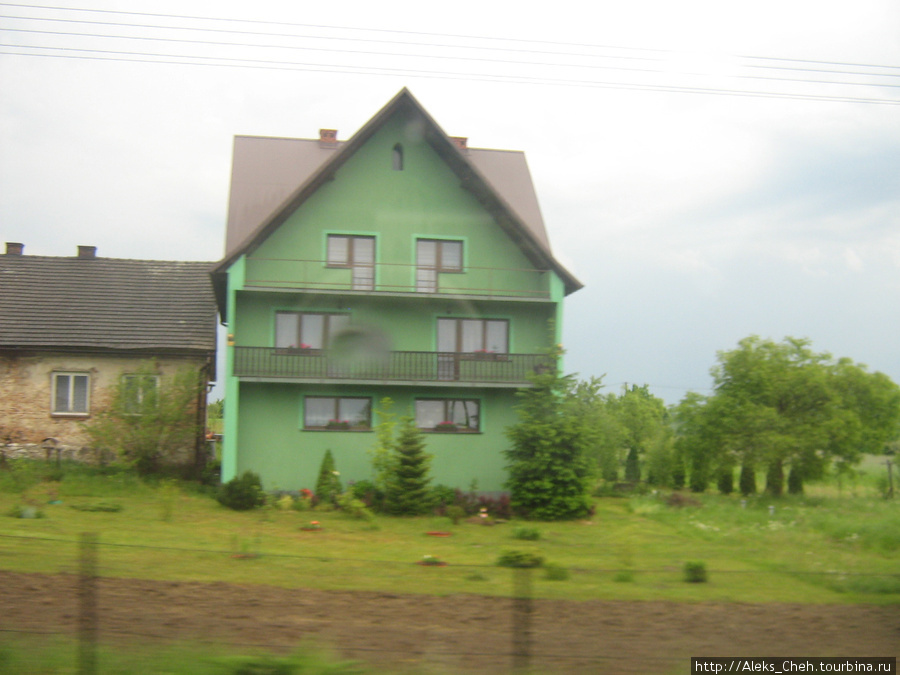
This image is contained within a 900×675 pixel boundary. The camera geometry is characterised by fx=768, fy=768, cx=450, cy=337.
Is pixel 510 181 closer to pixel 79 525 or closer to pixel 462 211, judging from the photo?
pixel 462 211

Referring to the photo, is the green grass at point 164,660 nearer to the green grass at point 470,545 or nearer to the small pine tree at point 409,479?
the green grass at point 470,545

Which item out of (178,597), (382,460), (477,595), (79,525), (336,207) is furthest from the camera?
(336,207)

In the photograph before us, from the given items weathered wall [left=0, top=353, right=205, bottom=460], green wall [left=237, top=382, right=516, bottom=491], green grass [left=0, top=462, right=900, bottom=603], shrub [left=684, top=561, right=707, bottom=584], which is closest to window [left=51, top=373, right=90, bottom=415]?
weathered wall [left=0, top=353, right=205, bottom=460]

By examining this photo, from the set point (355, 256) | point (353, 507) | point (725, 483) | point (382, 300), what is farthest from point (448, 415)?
point (725, 483)

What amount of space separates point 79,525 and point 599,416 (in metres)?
16.7

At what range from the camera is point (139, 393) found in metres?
22.2

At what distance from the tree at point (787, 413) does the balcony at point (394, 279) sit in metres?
6.96

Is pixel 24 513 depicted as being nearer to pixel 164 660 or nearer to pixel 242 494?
pixel 242 494

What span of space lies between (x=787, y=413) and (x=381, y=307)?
13.2 m

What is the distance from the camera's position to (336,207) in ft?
76.4

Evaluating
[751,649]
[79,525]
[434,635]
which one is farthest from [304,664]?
[79,525]

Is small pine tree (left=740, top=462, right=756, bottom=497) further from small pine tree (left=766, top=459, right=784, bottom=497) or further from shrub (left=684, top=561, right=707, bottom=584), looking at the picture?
shrub (left=684, top=561, right=707, bottom=584)

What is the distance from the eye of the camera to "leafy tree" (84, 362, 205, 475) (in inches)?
843

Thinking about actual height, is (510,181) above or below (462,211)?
above
